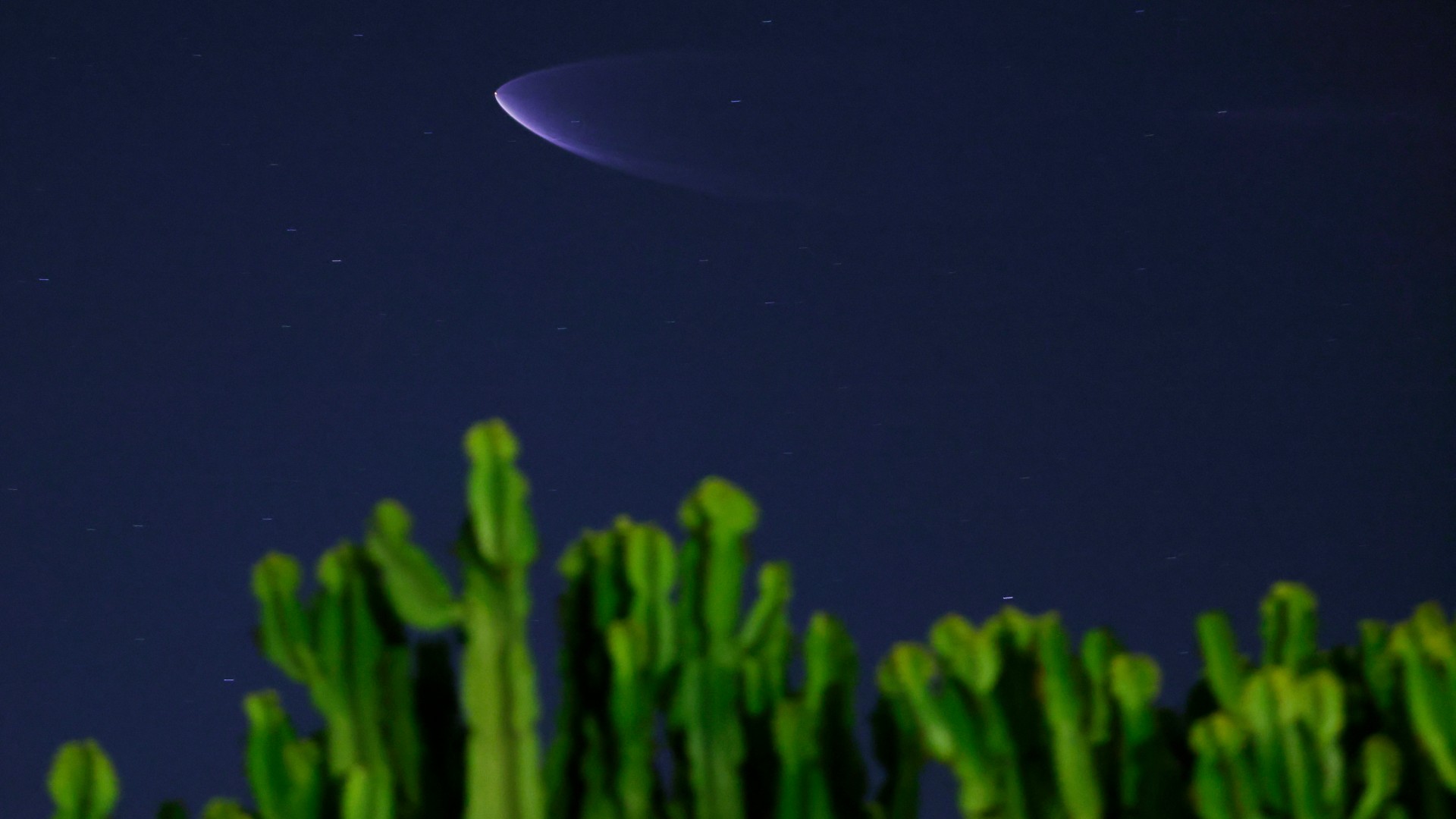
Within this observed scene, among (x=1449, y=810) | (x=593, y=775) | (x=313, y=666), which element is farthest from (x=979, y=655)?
(x=313, y=666)

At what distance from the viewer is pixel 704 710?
56.0 inches

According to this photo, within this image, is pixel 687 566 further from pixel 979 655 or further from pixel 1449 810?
pixel 1449 810

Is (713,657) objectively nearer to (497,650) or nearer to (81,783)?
(497,650)

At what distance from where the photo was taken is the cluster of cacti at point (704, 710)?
134 centimetres

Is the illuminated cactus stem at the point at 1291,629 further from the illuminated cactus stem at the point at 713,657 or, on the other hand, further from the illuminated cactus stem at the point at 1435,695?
the illuminated cactus stem at the point at 713,657

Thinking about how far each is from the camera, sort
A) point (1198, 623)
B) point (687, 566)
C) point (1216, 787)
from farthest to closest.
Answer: point (1198, 623), point (687, 566), point (1216, 787)

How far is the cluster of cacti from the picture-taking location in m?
1.34

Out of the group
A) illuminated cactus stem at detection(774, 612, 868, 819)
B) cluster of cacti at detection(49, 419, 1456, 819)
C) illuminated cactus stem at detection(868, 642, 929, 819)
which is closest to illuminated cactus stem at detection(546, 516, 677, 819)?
cluster of cacti at detection(49, 419, 1456, 819)

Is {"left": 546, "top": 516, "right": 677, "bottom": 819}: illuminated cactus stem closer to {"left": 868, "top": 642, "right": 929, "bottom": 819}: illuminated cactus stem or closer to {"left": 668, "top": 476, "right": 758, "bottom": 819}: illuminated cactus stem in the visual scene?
{"left": 668, "top": 476, "right": 758, "bottom": 819}: illuminated cactus stem

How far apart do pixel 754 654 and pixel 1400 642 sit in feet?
2.59

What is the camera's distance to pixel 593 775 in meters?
1.40

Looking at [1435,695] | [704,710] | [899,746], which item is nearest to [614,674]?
[704,710]

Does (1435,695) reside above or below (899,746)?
above

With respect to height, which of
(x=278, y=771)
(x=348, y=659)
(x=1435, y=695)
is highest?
(x=1435, y=695)
